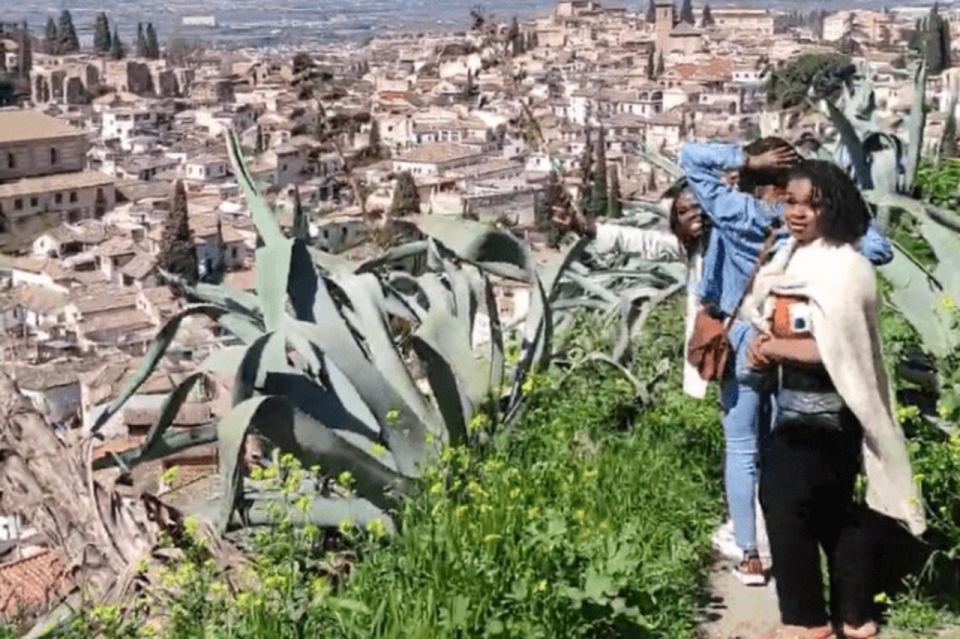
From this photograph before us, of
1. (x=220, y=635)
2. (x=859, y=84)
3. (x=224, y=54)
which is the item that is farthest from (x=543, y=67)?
(x=220, y=635)

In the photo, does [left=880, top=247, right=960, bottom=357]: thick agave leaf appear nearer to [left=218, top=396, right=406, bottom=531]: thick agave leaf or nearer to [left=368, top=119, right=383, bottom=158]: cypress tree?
[left=218, top=396, right=406, bottom=531]: thick agave leaf

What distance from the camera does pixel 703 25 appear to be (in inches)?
3728

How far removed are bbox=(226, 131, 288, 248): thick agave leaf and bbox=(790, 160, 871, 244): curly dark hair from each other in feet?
3.16

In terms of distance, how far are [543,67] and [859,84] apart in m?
63.7

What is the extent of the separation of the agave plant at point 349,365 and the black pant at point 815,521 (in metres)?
0.63

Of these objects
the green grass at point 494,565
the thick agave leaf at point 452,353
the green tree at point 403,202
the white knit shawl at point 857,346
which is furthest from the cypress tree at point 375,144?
the white knit shawl at point 857,346

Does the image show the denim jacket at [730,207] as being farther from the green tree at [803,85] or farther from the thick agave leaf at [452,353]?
the green tree at [803,85]

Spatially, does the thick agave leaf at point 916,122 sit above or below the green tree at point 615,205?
above

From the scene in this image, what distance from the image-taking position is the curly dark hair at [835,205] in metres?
2.10

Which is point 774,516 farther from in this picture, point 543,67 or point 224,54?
point 224,54

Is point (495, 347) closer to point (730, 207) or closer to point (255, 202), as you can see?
point (255, 202)

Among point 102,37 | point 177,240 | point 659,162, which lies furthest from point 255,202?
point 102,37

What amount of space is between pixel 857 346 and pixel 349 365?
0.93 m

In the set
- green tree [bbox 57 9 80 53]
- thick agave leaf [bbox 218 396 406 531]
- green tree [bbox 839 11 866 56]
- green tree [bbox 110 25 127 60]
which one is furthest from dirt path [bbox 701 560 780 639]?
green tree [bbox 57 9 80 53]
